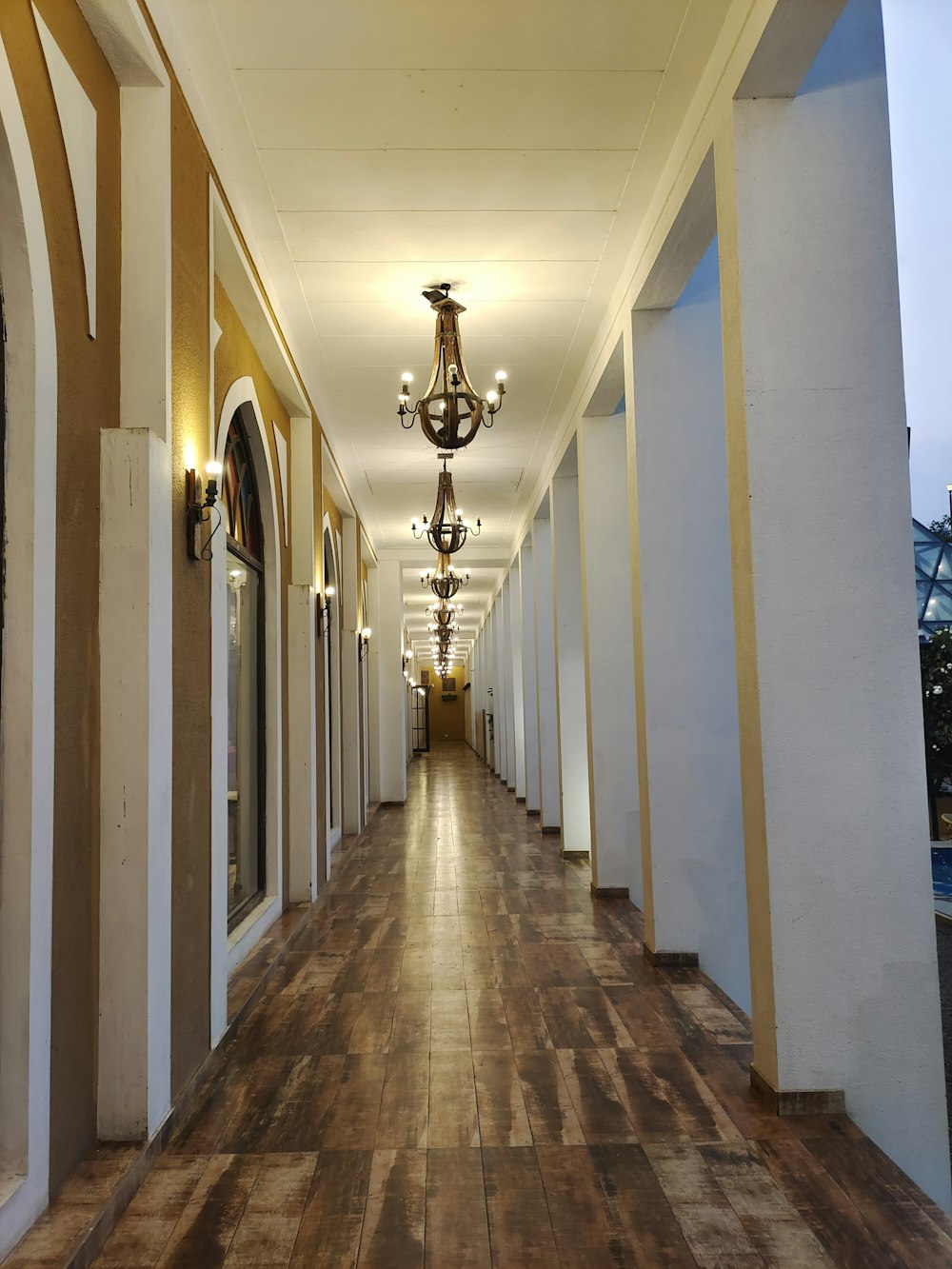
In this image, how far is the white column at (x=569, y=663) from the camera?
8.77 m

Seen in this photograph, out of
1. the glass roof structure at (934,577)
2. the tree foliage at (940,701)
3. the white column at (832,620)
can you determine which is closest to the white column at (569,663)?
the white column at (832,620)

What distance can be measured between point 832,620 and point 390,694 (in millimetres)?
10866

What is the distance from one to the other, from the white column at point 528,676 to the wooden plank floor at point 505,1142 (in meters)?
6.61

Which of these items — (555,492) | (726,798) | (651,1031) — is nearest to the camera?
(651,1031)

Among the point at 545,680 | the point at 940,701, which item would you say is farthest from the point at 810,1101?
the point at 940,701

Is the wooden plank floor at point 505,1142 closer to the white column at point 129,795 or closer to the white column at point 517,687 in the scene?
the white column at point 129,795

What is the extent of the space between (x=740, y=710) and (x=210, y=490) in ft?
6.75

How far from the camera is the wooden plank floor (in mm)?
2404

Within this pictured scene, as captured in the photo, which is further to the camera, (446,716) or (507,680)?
(446,716)

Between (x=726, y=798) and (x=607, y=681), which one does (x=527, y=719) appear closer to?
(x=607, y=681)

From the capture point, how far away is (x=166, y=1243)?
8.00 ft

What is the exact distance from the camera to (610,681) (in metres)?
6.85

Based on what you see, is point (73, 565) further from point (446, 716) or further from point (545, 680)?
point (446, 716)

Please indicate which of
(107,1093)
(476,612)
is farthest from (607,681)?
(476,612)
